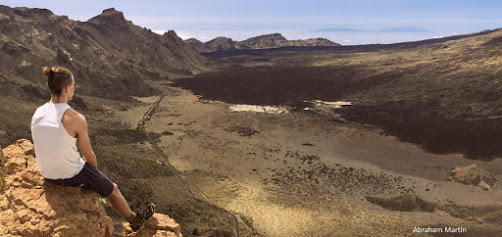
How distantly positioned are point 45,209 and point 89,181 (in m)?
0.83

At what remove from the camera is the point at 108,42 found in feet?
285

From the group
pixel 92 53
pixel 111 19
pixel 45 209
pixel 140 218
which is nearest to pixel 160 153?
pixel 140 218

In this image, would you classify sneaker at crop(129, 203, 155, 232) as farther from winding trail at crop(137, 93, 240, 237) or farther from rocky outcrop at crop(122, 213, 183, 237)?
winding trail at crop(137, 93, 240, 237)

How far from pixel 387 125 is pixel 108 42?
77581mm

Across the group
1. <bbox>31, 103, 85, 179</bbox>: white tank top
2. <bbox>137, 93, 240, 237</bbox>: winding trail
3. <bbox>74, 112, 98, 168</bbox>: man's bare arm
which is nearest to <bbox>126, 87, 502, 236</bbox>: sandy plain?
<bbox>137, 93, 240, 237</bbox>: winding trail

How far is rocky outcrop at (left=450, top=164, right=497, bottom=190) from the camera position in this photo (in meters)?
21.3

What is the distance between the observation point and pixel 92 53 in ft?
221

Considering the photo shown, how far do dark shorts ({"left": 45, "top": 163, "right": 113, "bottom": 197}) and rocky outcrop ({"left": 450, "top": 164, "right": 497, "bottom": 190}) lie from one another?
79.5 ft

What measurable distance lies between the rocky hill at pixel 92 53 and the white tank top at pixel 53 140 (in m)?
16.8

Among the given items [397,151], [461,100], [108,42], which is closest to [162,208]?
[397,151]

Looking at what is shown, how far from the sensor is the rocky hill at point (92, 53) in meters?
40.6

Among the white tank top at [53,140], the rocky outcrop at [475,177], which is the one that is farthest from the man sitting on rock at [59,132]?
the rocky outcrop at [475,177]

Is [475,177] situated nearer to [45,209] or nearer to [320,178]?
[320,178]

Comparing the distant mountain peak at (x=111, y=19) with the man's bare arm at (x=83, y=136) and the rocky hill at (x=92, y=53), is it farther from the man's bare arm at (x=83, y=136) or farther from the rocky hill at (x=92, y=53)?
the man's bare arm at (x=83, y=136)
